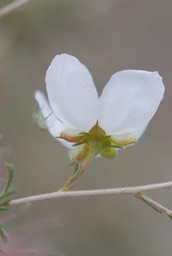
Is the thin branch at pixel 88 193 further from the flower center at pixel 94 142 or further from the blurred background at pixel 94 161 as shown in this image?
the blurred background at pixel 94 161

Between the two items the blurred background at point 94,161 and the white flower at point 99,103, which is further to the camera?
the blurred background at point 94,161

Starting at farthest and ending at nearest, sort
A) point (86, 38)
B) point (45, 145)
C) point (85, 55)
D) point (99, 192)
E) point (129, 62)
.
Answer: point (129, 62), point (85, 55), point (45, 145), point (86, 38), point (99, 192)

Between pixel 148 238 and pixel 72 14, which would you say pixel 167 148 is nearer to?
pixel 148 238

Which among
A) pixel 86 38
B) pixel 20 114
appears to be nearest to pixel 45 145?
pixel 20 114

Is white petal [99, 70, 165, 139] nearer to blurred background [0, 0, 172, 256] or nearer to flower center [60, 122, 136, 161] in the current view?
flower center [60, 122, 136, 161]

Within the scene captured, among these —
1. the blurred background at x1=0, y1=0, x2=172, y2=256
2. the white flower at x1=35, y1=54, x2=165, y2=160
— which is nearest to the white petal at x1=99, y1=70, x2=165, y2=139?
the white flower at x1=35, y1=54, x2=165, y2=160

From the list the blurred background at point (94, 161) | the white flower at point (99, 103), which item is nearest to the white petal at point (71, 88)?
the white flower at point (99, 103)
